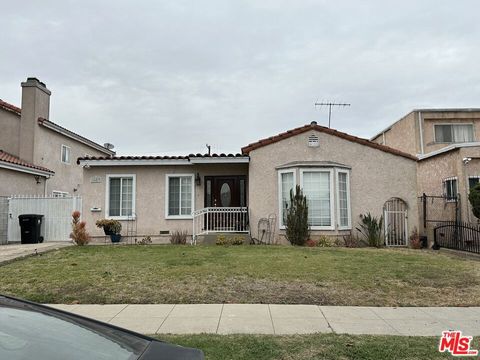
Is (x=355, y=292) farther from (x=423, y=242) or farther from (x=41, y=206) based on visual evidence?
(x=41, y=206)

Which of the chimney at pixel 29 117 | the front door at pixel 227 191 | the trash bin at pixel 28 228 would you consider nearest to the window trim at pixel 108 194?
the trash bin at pixel 28 228

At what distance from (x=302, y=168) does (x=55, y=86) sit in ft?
51.5

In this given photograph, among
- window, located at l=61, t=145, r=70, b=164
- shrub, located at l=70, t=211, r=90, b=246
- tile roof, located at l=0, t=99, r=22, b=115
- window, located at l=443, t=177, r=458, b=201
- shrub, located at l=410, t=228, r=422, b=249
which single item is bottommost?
shrub, located at l=410, t=228, r=422, b=249

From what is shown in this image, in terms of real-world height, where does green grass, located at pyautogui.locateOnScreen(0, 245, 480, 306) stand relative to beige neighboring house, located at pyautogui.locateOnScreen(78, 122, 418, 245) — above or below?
below

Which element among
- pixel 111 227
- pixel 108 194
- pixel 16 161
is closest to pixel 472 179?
pixel 111 227

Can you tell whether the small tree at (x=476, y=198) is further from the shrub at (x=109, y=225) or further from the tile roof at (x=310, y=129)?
the shrub at (x=109, y=225)

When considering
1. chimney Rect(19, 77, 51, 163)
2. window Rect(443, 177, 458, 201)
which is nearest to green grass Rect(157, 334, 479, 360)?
window Rect(443, 177, 458, 201)

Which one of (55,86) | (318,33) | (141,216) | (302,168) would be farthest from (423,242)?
(55,86)

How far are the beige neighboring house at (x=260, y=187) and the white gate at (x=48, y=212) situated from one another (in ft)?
3.13

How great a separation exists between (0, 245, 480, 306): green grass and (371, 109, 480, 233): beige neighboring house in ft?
18.1

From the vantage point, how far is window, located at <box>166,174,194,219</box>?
15594 millimetres

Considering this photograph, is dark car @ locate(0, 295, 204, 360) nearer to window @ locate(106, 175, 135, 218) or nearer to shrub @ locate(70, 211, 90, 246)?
shrub @ locate(70, 211, 90, 246)

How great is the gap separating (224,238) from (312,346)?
9.48 meters

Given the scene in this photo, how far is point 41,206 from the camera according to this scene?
1603cm
